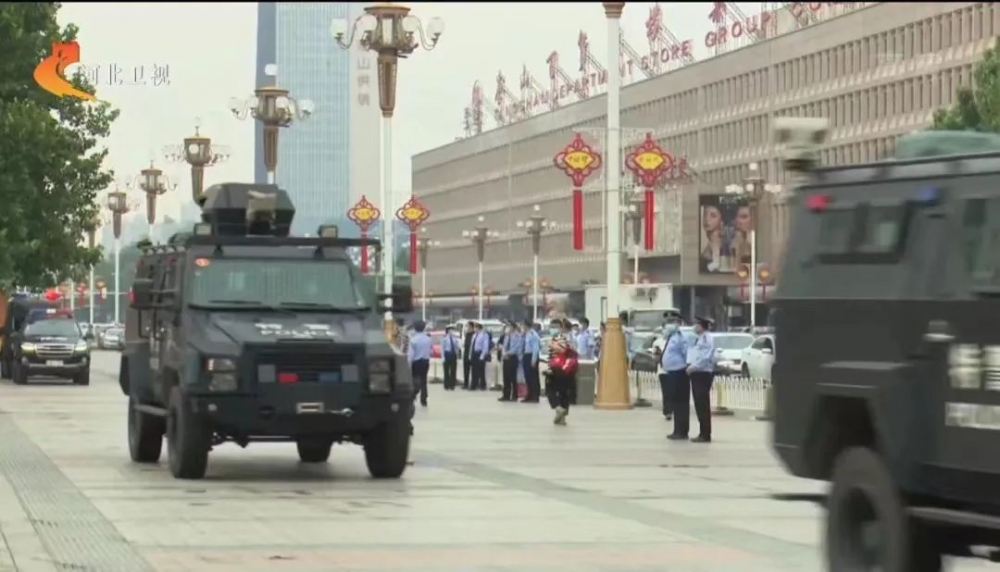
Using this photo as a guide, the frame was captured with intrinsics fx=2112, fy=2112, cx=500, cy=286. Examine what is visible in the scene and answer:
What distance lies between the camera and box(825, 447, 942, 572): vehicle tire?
35.8ft

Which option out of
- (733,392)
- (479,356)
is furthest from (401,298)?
(479,356)

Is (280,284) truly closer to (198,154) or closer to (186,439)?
(186,439)

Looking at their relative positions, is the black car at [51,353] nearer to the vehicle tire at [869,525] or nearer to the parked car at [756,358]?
the parked car at [756,358]

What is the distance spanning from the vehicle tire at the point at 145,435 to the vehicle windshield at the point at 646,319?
147 feet

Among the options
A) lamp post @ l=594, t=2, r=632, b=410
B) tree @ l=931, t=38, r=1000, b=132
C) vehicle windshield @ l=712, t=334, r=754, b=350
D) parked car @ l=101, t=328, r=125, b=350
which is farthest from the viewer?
parked car @ l=101, t=328, r=125, b=350

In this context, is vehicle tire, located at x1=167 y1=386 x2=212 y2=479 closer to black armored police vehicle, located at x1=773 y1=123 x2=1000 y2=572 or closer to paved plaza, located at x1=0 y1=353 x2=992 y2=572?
paved plaza, located at x1=0 y1=353 x2=992 y2=572

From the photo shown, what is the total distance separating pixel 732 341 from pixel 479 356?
10.1m

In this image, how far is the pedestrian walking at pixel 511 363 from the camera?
45.3m

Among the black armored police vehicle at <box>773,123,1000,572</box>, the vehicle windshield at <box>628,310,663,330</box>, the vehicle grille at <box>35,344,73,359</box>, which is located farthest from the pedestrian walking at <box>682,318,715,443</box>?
the vehicle windshield at <box>628,310,663,330</box>

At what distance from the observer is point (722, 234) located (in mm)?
120875

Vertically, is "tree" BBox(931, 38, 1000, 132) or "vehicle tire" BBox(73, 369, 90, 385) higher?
"tree" BBox(931, 38, 1000, 132)

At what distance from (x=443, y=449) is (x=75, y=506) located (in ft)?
30.8

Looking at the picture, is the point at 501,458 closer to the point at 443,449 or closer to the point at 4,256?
the point at 443,449

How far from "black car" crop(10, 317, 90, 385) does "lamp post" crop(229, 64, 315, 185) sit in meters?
8.22
